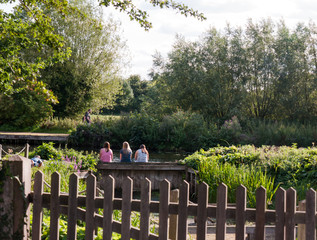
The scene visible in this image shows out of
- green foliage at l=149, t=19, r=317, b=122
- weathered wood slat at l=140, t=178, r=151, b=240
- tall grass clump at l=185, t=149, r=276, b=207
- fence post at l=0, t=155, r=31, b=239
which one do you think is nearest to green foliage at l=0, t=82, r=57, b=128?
green foliage at l=149, t=19, r=317, b=122

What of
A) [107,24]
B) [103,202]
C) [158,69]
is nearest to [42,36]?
[103,202]

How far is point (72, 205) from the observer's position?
148 inches

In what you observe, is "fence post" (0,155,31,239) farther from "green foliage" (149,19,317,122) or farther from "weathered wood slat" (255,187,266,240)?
"green foliage" (149,19,317,122)

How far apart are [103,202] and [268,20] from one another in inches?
1187

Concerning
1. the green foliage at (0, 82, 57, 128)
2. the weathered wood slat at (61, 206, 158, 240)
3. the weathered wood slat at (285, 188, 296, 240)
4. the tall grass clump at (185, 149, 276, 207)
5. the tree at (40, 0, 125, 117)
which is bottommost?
the tall grass clump at (185, 149, 276, 207)

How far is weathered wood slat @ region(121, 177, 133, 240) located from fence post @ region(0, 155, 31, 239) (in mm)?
918

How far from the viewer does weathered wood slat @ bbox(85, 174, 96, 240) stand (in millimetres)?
3676

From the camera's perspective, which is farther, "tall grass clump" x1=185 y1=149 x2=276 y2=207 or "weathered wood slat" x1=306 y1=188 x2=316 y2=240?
"tall grass clump" x1=185 y1=149 x2=276 y2=207

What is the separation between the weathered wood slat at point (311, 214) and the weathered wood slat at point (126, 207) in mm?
1431

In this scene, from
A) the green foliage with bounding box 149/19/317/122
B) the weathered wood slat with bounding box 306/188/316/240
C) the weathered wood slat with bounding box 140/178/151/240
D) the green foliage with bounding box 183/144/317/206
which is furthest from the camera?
the green foliage with bounding box 149/19/317/122

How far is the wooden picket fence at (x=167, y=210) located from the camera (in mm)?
3387

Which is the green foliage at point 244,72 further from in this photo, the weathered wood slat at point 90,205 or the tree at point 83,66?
the weathered wood slat at point 90,205

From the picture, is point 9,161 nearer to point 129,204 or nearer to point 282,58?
point 129,204

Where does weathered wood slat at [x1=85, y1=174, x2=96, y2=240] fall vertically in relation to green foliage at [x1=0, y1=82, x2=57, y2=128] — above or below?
below
